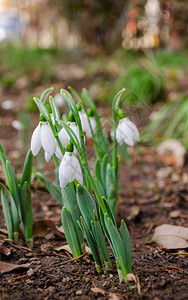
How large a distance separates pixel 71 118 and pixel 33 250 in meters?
0.67

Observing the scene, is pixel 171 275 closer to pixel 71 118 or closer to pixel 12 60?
pixel 71 118

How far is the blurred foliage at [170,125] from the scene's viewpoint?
10.5ft

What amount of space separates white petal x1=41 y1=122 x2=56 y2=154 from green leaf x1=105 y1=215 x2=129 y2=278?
301 millimetres

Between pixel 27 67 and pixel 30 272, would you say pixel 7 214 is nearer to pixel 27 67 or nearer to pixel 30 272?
pixel 30 272

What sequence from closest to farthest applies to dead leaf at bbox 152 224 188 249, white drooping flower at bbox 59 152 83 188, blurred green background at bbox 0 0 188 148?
white drooping flower at bbox 59 152 83 188 < dead leaf at bbox 152 224 188 249 < blurred green background at bbox 0 0 188 148

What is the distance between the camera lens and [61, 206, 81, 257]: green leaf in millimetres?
1239

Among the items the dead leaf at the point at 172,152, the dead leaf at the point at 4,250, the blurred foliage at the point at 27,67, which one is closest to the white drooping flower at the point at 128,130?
the dead leaf at the point at 4,250

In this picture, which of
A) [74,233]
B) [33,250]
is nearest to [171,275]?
[74,233]

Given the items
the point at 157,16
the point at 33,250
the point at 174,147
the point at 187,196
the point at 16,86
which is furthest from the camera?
the point at 157,16

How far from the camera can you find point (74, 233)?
4.17 feet

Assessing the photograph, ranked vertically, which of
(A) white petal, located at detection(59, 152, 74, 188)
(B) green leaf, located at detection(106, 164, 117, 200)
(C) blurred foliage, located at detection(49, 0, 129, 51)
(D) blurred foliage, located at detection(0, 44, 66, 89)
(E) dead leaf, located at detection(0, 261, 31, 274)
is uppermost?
(C) blurred foliage, located at detection(49, 0, 129, 51)

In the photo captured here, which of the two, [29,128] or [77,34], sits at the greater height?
[77,34]

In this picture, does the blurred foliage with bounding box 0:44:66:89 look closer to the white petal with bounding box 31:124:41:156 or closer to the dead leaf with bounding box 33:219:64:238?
the dead leaf with bounding box 33:219:64:238

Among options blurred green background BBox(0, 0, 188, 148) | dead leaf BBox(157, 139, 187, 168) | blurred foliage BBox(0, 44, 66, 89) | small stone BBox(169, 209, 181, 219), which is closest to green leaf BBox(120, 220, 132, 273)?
small stone BBox(169, 209, 181, 219)
